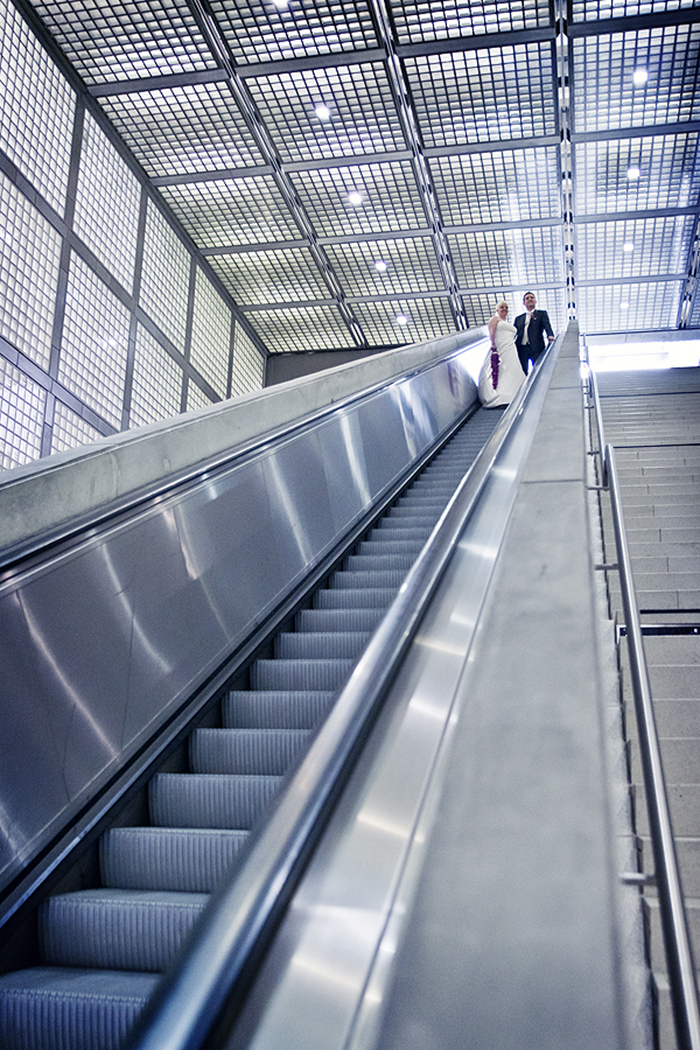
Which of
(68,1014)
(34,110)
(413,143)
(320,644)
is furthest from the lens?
(413,143)

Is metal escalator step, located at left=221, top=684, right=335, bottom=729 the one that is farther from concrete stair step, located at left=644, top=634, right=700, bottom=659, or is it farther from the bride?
the bride

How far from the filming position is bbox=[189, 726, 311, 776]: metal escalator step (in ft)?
8.04

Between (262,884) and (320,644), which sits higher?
(320,644)

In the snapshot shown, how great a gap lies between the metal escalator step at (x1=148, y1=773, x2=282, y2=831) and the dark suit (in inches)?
317

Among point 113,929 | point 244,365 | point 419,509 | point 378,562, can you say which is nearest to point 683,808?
point 113,929

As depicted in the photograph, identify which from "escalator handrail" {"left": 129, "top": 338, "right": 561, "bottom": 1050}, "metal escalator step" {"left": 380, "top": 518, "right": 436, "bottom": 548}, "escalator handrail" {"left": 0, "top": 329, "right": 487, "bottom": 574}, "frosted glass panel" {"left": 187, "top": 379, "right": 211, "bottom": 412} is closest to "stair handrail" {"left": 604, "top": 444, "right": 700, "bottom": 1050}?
"escalator handrail" {"left": 129, "top": 338, "right": 561, "bottom": 1050}

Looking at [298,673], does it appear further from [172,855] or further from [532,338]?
[532,338]

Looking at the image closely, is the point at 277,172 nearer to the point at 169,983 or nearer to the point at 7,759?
the point at 7,759

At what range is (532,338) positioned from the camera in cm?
955

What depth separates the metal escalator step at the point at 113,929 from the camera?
5.80 ft

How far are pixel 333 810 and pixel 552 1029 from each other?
36cm

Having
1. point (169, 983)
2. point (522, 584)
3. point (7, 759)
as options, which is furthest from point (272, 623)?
point (169, 983)

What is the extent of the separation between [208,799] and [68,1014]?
0.75m

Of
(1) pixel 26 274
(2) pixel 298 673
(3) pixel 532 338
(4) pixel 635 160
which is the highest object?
(4) pixel 635 160
